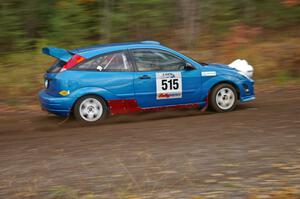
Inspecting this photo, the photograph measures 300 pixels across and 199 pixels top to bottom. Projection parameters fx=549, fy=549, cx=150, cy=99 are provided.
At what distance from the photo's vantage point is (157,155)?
7703mm

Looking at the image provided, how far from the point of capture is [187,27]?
18266mm

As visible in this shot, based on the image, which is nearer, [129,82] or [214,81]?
[129,82]

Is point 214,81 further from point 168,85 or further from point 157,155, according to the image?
point 157,155

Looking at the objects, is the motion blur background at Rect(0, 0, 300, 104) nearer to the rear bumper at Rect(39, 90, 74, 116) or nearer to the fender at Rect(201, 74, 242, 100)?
the fender at Rect(201, 74, 242, 100)

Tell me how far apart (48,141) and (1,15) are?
9301 millimetres

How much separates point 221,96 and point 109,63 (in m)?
2.45

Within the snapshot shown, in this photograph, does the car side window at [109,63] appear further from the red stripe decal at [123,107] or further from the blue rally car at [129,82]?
the red stripe decal at [123,107]

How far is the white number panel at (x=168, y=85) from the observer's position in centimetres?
1098

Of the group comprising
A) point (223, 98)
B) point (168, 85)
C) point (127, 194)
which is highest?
point (168, 85)

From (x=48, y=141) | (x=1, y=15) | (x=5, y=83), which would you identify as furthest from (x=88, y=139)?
(x=1, y=15)

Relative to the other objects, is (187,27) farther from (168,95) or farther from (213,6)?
(168,95)

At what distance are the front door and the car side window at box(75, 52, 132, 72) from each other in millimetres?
210

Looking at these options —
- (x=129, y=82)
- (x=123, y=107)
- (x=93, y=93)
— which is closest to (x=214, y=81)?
(x=129, y=82)

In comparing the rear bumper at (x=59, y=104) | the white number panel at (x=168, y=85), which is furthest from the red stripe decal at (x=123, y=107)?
the rear bumper at (x=59, y=104)
